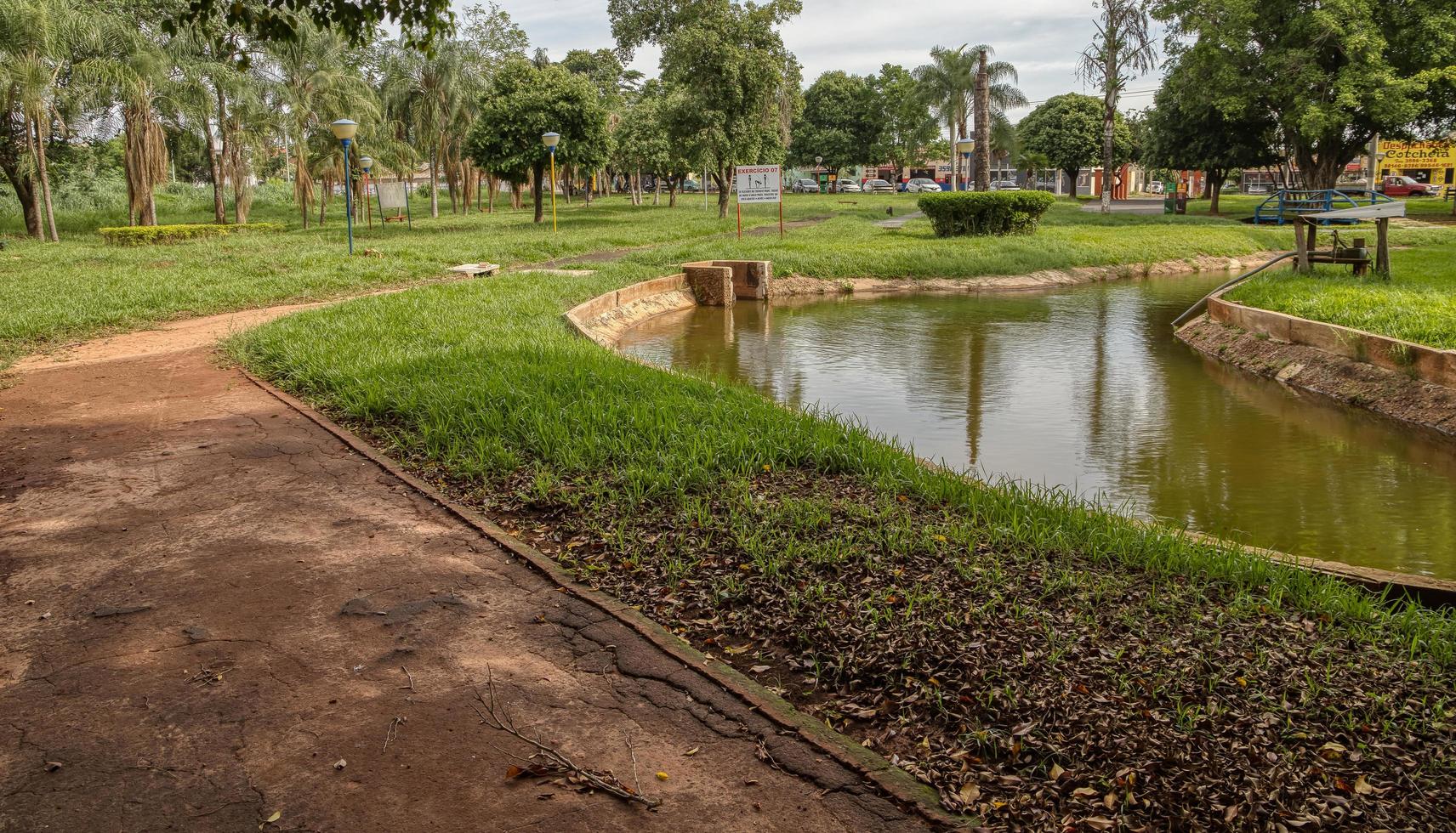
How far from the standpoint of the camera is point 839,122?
7125 cm

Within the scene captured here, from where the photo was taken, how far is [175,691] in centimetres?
329

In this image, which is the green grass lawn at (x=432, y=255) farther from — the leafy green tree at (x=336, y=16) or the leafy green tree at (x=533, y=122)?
the leafy green tree at (x=336, y=16)

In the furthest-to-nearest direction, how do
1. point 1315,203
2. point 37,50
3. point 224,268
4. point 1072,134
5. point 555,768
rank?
1. point 1072,134
2. point 37,50
3. point 1315,203
4. point 224,268
5. point 555,768

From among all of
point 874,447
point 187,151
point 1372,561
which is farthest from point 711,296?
point 187,151

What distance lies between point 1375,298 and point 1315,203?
9.19 metres

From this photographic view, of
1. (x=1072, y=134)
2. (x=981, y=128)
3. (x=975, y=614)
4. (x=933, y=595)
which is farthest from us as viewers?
(x=1072, y=134)

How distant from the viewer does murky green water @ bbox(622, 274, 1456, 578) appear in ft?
19.7

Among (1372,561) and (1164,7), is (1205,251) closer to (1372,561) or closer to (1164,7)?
(1164,7)

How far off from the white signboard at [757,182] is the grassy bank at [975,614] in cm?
1601

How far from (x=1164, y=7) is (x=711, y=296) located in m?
25.3

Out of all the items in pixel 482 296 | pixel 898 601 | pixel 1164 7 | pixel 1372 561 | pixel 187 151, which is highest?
pixel 1164 7

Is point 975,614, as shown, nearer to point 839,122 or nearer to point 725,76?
point 725,76

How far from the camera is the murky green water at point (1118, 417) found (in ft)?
19.7

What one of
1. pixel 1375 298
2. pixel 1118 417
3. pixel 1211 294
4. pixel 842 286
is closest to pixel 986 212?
pixel 842 286
